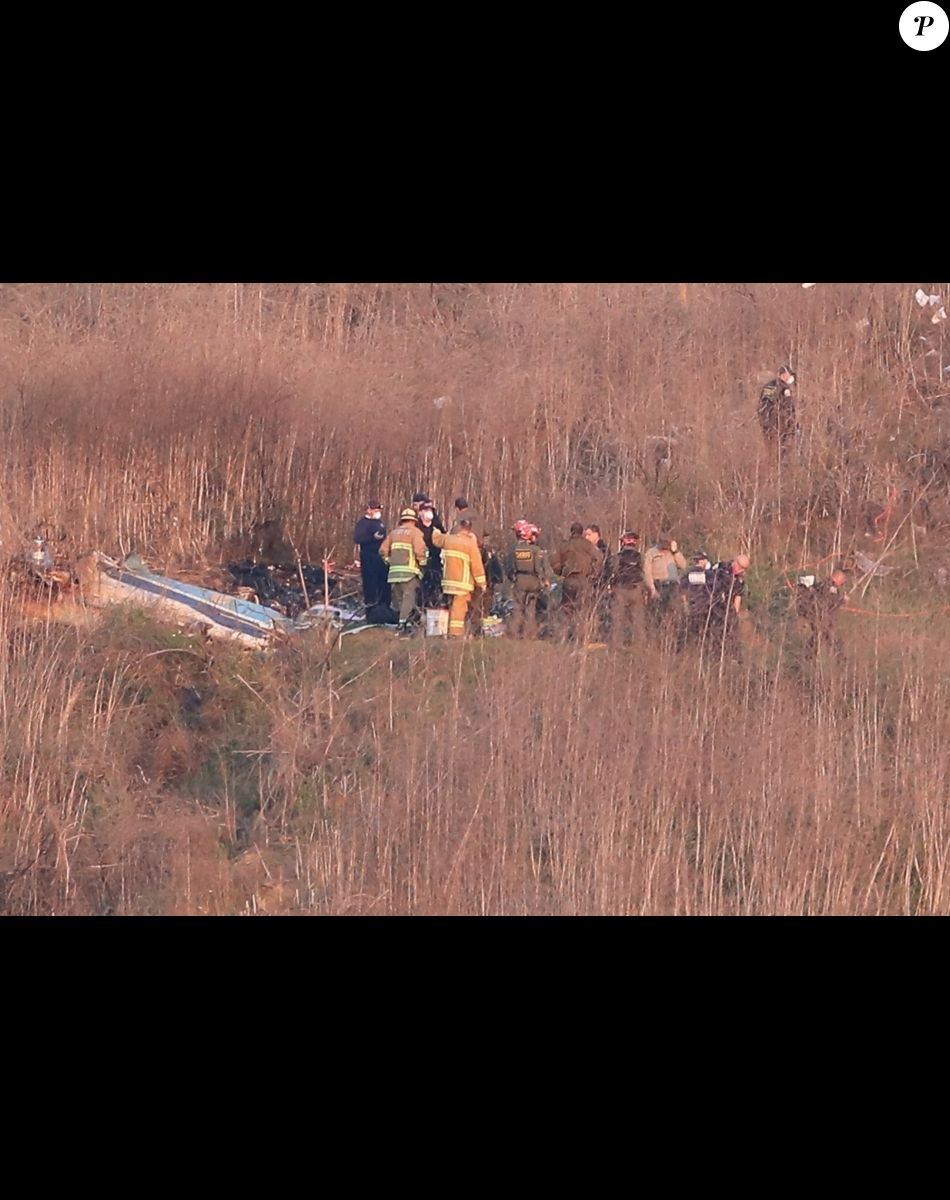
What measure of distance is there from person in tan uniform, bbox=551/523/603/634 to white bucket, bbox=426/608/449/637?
1.81ft

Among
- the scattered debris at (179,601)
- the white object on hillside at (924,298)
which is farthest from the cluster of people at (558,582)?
the white object on hillside at (924,298)

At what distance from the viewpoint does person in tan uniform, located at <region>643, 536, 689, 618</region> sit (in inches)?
315

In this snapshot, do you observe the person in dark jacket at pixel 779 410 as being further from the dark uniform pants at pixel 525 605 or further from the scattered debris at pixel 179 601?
the scattered debris at pixel 179 601

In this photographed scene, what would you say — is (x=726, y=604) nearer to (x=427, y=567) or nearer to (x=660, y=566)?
(x=660, y=566)

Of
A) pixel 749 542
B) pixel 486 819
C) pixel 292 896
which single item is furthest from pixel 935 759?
pixel 292 896

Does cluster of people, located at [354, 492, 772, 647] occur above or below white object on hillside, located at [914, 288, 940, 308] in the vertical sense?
below

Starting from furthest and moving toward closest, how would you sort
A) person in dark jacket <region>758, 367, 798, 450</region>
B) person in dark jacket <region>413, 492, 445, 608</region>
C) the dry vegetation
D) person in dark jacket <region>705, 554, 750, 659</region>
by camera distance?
person in dark jacket <region>758, 367, 798, 450</region>
person in dark jacket <region>413, 492, 445, 608</region>
person in dark jacket <region>705, 554, 750, 659</region>
the dry vegetation

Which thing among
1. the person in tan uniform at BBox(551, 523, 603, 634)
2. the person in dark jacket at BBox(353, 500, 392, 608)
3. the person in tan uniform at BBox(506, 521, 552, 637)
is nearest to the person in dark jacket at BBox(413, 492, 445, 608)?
the person in dark jacket at BBox(353, 500, 392, 608)

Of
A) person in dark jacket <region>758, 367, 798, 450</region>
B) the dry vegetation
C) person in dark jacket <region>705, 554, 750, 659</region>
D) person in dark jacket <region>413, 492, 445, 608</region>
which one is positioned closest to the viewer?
the dry vegetation

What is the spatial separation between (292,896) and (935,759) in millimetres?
2970

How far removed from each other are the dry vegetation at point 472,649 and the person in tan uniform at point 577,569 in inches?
5.8

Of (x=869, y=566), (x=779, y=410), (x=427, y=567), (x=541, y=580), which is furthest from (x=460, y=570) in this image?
(x=869, y=566)

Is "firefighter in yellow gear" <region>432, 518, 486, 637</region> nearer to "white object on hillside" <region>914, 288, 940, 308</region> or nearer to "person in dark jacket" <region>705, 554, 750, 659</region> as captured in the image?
"person in dark jacket" <region>705, 554, 750, 659</region>

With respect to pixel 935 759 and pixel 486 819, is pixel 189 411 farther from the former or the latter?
pixel 935 759
